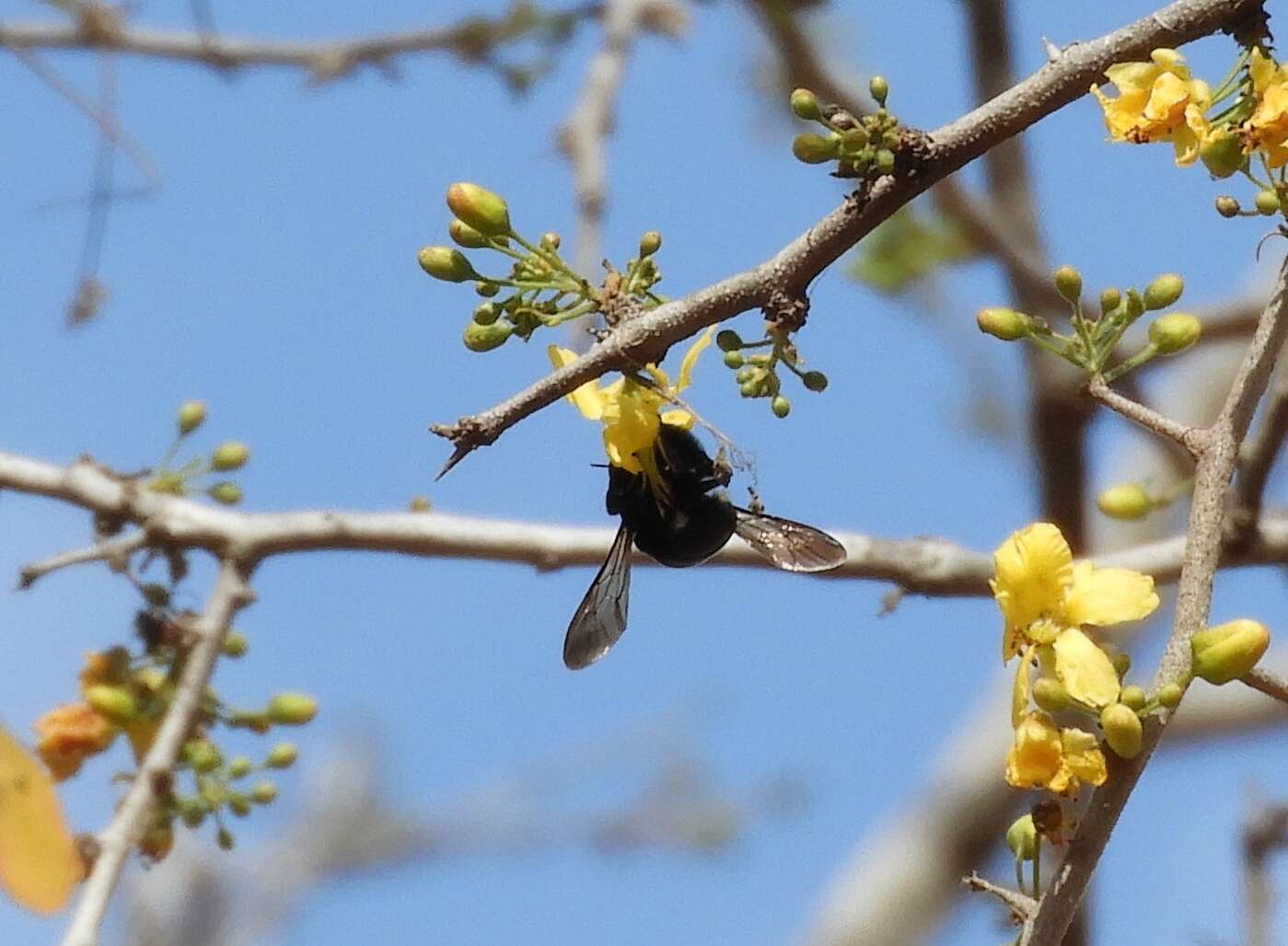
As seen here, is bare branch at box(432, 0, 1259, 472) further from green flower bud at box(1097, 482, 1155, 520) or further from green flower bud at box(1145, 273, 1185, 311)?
green flower bud at box(1097, 482, 1155, 520)

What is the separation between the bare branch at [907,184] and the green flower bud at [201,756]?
1.42m

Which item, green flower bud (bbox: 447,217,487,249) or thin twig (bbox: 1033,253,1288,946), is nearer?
thin twig (bbox: 1033,253,1288,946)

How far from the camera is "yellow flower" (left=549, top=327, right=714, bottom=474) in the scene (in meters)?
1.74

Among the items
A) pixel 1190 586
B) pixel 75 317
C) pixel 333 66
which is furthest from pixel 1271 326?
pixel 333 66

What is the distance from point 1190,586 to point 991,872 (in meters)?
4.65

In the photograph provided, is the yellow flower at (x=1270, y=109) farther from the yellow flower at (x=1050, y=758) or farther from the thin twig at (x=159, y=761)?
the thin twig at (x=159, y=761)

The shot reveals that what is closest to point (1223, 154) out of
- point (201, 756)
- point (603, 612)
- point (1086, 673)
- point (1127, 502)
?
point (1086, 673)

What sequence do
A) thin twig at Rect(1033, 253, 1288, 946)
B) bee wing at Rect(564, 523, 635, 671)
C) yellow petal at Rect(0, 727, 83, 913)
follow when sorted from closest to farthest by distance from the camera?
thin twig at Rect(1033, 253, 1288, 946)
yellow petal at Rect(0, 727, 83, 913)
bee wing at Rect(564, 523, 635, 671)

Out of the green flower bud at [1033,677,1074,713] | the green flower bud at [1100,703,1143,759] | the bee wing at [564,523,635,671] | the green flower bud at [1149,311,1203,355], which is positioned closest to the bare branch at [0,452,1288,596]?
the bee wing at [564,523,635,671]

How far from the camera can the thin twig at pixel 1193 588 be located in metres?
1.29

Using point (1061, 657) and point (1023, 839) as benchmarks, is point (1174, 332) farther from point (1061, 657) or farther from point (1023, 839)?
point (1023, 839)

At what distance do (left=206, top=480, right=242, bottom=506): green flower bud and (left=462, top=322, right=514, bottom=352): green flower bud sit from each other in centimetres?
139

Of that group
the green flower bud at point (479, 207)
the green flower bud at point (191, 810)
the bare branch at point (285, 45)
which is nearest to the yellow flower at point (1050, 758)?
the green flower bud at point (479, 207)

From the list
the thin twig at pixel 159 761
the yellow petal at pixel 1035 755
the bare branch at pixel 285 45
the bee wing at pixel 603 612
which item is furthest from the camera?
the bare branch at pixel 285 45
